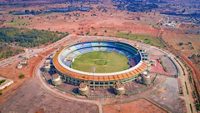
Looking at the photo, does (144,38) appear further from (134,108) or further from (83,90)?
(134,108)

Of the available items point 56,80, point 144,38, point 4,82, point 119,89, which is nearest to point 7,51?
point 4,82

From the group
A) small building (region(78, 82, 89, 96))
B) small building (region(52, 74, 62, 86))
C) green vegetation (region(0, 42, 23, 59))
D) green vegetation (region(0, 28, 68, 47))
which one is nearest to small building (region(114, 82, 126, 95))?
small building (region(78, 82, 89, 96))

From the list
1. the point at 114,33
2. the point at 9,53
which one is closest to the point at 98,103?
the point at 9,53

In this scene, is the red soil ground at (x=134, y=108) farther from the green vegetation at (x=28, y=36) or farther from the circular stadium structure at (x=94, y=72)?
the green vegetation at (x=28, y=36)

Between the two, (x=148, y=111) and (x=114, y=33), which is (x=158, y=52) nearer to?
(x=114, y=33)

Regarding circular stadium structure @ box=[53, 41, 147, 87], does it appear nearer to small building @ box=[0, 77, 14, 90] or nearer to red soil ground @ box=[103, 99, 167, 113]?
red soil ground @ box=[103, 99, 167, 113]
